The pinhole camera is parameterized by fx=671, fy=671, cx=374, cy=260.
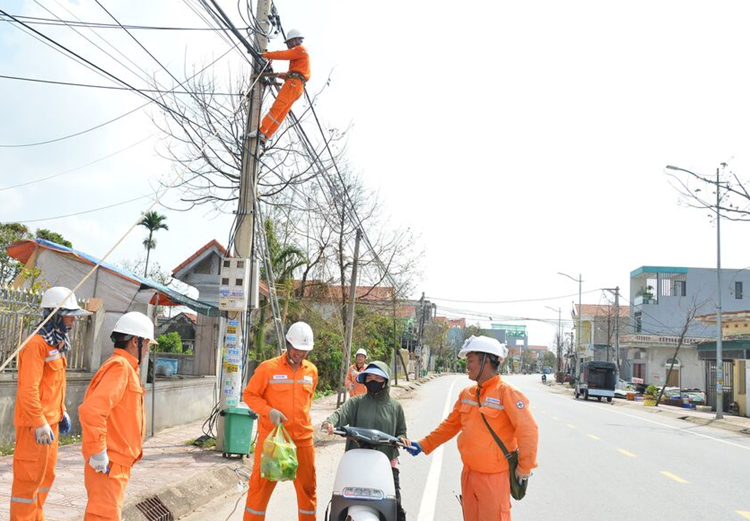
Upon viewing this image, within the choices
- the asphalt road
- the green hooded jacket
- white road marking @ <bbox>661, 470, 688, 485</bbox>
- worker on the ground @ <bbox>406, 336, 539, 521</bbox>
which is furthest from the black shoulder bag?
white road marking @ <bbox>661, 470, 688, 485</bbox>

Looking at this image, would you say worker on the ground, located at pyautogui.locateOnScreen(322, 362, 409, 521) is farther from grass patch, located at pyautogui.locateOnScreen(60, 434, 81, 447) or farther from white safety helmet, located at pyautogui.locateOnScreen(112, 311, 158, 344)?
grass patch, located at pyautogui.locateOnScreen(60, 434, 81, 447)

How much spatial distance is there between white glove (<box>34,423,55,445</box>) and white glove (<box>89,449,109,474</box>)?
1059 mm

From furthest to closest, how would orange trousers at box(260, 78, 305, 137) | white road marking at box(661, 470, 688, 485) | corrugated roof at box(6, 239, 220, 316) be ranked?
corrugated roof at box(6, 239, 220, 316), orange trousers at box(260, 78, 305, 137), white road marking at box(661, 470, 688, 485)

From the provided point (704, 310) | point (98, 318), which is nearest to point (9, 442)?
point (98, 318)

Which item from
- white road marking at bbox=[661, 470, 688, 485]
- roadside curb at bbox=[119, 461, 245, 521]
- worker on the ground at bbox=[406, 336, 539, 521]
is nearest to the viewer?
worker on the ground at bbox=[406, 336, 539, 521]

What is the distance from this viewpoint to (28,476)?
16.6 feet

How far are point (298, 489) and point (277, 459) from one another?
0.64 metres

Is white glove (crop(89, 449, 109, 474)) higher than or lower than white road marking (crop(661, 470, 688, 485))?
higher

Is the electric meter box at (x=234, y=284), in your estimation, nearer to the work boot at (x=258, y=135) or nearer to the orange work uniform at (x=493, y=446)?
the work boot at (x=258, y=135)

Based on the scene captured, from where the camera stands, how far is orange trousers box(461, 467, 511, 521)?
4.62 meters

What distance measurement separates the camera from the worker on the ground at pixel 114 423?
4172mm

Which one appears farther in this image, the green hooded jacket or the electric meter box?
the electric meter box

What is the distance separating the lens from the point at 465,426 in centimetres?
500

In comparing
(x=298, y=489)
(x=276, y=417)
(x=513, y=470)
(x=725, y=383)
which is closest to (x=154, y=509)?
(x=298, y=489)
